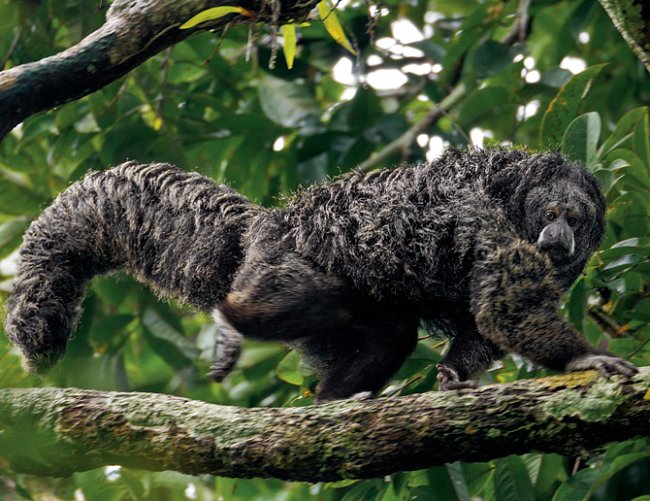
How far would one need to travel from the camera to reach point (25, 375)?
5.27 m

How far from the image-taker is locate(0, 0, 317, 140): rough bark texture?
423cm

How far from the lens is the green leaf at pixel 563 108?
6008 mm

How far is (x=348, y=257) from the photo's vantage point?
505 centimetres

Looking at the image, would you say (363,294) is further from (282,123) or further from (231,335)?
(282,123)

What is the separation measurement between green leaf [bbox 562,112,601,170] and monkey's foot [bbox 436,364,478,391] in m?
1.85

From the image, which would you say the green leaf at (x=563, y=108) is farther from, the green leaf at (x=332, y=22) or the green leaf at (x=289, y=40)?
the green leaf at (x=289, y=40)

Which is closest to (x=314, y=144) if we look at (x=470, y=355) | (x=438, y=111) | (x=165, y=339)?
(x=438, y=111)

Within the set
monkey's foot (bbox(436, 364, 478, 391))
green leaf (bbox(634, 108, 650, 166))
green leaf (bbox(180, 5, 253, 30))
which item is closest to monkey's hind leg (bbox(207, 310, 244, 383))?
monkey's foot (bbox(436, 364, 478, 391))

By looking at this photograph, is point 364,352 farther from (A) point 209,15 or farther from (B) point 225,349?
(A) point 209,15

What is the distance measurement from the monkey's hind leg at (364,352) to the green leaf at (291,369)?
1.53 feet

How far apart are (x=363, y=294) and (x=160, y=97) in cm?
312

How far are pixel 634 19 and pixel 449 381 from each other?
198 centimetres

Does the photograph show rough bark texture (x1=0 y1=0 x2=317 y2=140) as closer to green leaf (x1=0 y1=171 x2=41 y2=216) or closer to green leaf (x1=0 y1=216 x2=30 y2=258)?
green leaf (x1=0 y1=216 x2=30 y2=258)

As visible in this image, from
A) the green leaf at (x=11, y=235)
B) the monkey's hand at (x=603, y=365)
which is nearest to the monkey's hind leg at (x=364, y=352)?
the monkey's hand at (x=603, y=365)
